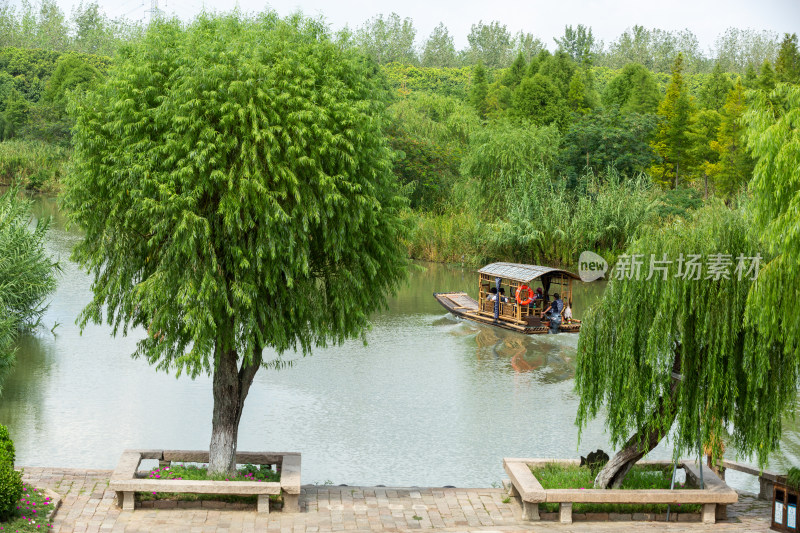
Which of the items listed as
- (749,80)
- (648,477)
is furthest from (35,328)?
(749,80)

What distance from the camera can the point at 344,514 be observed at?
458 inches

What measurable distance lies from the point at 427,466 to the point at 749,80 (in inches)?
2012

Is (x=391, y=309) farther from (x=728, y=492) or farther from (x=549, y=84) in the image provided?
(x=549, y=84)

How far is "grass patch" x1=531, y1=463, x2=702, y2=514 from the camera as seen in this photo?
11789 mm

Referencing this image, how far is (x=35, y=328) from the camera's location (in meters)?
25.8

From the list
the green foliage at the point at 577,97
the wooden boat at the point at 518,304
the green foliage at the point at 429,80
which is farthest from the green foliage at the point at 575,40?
the wooden boat at the point at 518,304

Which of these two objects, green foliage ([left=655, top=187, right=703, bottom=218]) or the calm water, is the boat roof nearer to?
the calm water

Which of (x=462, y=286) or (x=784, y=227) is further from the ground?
(x=784, y=227)

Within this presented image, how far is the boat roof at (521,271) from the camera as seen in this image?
27312 mm

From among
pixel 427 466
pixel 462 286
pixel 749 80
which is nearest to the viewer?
pixel 427 466

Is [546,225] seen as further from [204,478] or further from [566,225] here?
[204,478]

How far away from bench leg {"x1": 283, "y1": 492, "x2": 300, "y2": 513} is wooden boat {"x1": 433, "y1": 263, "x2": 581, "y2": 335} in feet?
53.6

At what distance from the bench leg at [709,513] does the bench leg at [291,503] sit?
17.3 feet

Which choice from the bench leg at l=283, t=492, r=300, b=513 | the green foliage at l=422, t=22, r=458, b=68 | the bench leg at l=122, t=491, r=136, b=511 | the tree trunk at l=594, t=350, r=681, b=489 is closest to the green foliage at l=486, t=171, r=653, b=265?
the tree trunk at l=594, t=350, r=681, b=489
